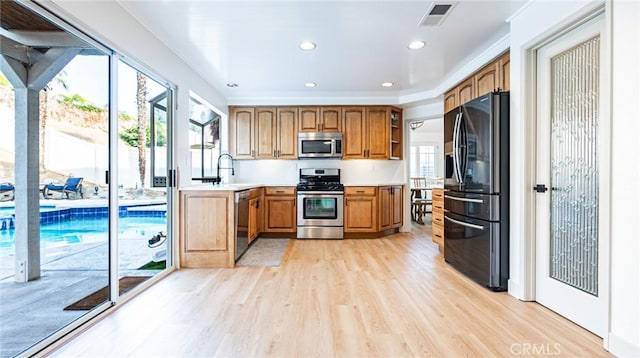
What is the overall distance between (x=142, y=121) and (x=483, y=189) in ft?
11.0

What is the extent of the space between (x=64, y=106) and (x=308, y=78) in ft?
9.27

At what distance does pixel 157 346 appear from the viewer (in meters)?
1.86

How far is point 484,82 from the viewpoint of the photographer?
3463 millimetres

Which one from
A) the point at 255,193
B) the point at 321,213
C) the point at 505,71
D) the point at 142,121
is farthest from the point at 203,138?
the point at 505,71

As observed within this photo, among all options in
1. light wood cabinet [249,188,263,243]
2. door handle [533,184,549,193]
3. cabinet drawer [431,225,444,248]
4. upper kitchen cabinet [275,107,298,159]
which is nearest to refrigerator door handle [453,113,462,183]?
door handle [533,184,549,193]

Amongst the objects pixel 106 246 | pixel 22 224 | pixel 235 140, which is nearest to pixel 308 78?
pixel 235 140

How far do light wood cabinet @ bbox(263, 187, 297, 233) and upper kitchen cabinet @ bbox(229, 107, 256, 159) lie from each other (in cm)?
80

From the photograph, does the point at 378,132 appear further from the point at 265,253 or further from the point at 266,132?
the point at 265,253

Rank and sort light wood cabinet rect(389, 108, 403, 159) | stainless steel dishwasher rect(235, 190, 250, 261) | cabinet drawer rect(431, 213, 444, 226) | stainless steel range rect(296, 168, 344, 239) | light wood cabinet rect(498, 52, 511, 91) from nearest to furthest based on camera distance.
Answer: light wood cabinet rect(498, 52, 511, 91)
stainless steel dishwasher rect(235, 190, 250, 261)
cabinet drawer rect(431, 213, 444, 226)
stainless steel range rect(296, 168, 344, 239)
light wood cabinet rect(389, 108, 403, 159)

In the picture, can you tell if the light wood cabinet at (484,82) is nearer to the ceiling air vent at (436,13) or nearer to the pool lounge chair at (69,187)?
the ceiling air vent at (436,13)

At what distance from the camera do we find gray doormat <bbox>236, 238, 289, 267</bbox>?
3.72m

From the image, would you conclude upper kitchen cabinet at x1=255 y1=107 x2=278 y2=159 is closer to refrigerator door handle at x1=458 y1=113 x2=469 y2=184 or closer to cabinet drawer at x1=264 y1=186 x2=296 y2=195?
cabinet drawer at x1=264 y1=186 x2=296 y2=195

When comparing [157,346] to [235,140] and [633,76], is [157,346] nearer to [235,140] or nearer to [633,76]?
[633,76]

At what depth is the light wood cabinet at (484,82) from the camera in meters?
3.08
